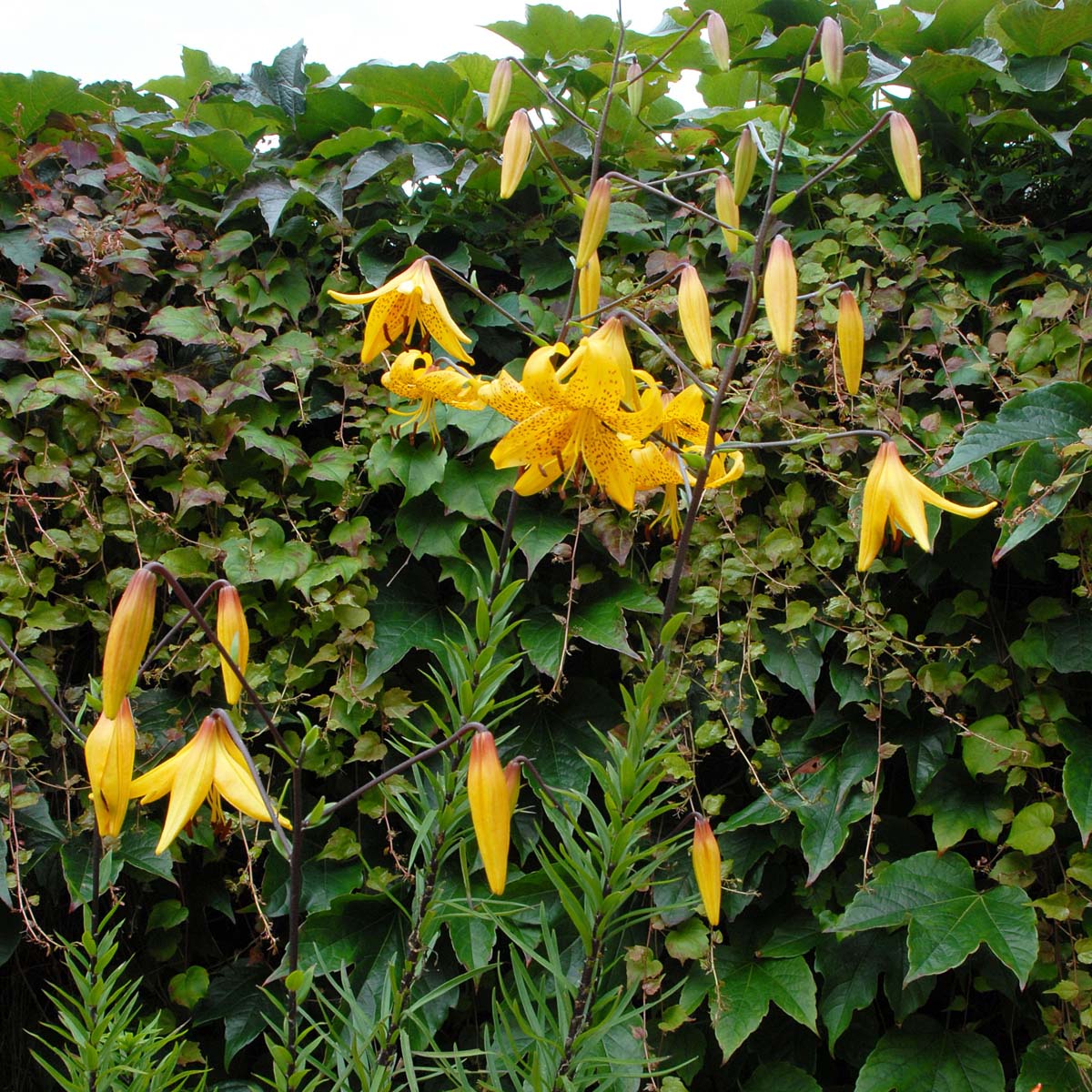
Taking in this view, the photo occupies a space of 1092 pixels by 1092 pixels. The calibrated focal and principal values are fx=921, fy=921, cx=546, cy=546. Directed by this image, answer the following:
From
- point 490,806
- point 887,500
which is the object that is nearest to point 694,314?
point 887,500

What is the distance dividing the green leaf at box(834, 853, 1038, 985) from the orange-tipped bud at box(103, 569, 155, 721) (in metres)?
0.95

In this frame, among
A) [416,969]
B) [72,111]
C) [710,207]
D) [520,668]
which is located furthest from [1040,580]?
[72,111]

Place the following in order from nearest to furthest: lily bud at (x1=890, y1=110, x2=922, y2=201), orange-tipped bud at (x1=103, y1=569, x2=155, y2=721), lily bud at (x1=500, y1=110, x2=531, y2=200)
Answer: orange-tipped bud at (x1=103, y1=569, x2=155, y2=721) < lily bud at (x1=890, y1=110, x2=922, y2=201) < lily bud at (x1=500, y1=110, x2=531, y2=200)

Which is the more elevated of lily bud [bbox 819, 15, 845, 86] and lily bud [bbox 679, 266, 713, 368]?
lily bud [bbox 819, 15, 845, 86]

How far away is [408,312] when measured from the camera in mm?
1126

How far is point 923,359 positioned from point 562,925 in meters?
1.08

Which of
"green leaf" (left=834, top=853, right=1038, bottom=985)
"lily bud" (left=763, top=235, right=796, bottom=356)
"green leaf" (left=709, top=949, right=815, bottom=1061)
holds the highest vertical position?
"lily bud" (left=763, top=235, right=796, bottom=356)

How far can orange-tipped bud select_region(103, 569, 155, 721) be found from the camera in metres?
0.71

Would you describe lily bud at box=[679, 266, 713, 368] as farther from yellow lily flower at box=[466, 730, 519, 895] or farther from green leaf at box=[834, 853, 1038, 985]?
green leaf at box=[834, 853, 1038, 985]

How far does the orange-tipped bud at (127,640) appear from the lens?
2.31ft

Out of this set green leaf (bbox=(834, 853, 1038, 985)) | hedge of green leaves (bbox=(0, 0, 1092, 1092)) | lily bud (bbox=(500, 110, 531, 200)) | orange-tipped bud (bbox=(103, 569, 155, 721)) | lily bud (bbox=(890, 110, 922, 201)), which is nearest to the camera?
orange-tipped bud (bbox=(103, 569, 155, 721))

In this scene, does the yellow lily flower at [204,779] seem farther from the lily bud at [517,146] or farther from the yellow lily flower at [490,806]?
the lily bud at [517,146]

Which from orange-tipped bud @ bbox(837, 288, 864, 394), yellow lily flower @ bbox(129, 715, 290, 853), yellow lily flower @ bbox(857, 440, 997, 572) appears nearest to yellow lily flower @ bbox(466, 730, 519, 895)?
yellow lily flower @ bbox(129, 715, 290, 853)

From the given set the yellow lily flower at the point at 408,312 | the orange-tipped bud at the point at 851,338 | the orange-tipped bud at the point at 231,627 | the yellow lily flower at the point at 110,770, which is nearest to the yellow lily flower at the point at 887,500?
the orange-tipped bud at the point at 851,338
